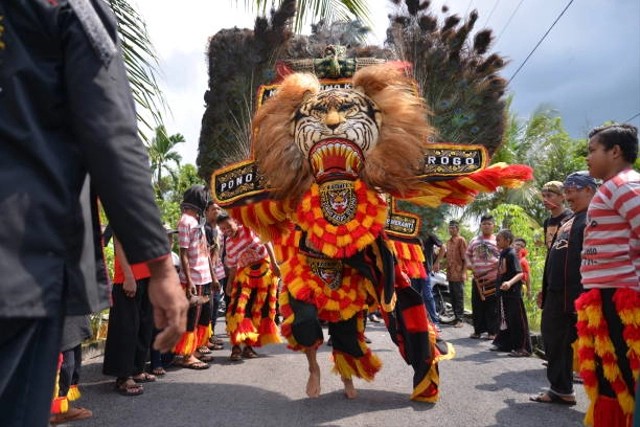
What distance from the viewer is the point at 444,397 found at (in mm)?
4316

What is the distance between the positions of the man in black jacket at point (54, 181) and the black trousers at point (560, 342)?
11.4ft

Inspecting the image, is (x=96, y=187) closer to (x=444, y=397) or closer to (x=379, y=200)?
(x=379, y=200)

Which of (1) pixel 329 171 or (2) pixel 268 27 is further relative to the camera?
(2) pixel 268 27

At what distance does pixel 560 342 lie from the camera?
4.17m

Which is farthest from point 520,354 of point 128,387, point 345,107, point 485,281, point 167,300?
point 167,300

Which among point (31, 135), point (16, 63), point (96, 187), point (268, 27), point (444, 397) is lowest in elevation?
point (444, 397)

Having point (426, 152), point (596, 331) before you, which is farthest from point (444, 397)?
point (426, 152)

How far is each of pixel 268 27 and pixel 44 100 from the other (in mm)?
4470

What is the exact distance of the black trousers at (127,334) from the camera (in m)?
4.45

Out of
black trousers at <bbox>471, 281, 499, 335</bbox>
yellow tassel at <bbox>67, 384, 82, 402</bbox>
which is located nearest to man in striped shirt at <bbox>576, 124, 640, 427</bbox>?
yellow tassel at <bbox>67, 384, 82, 402</bbox>

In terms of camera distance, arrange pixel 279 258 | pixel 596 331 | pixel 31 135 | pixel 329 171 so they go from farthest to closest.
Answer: pixel 279 258 < pixel 329 171 < pixel 596 331 < pixel 31 135

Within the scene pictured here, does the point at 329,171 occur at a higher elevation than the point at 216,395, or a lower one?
higher

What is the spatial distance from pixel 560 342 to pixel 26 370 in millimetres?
3771

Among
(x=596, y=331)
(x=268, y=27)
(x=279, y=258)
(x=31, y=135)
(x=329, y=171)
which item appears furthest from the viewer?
(x=268, y=27)
